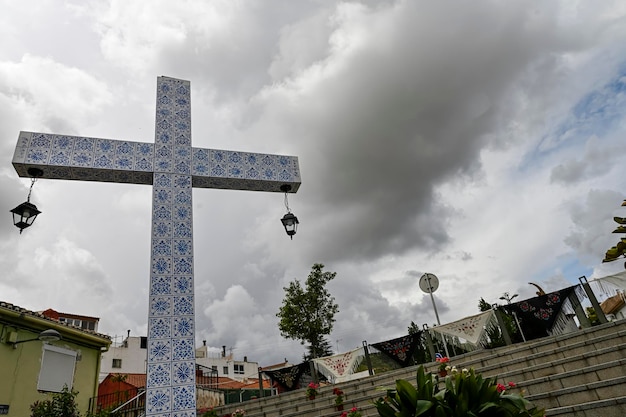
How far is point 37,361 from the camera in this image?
388 inches

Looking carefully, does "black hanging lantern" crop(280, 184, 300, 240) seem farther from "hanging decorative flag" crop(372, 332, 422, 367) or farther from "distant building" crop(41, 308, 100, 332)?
"distant building" crop(41, 308, 100, 332)

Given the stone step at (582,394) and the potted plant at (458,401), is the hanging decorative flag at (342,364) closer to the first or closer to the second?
the stone step at (582,394)

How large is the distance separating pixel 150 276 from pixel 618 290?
858cm

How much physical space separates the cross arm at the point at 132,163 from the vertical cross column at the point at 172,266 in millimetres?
185

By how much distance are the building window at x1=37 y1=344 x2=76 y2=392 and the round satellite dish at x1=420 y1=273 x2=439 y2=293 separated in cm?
994

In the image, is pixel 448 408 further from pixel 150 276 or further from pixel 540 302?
pixel 540 302

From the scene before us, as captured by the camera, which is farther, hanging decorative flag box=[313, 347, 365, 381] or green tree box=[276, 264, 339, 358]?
green tree box=[276, 264, 339, 358]

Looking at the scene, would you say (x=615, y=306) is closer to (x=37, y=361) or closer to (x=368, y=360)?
(x=368, y=360)

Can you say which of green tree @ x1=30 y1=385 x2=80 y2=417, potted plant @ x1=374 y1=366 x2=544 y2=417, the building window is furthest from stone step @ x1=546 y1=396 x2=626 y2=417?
the building window

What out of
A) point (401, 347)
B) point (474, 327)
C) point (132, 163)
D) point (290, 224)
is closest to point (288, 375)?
point (401, 347)

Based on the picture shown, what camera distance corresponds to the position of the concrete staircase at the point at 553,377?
4.70m

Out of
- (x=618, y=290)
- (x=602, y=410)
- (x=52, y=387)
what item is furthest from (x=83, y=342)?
(x=618, y=290)

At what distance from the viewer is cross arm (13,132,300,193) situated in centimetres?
511

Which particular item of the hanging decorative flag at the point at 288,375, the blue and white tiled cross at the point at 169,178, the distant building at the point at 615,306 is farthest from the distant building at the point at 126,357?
the blue and white tiled cross at the point at 169,178
